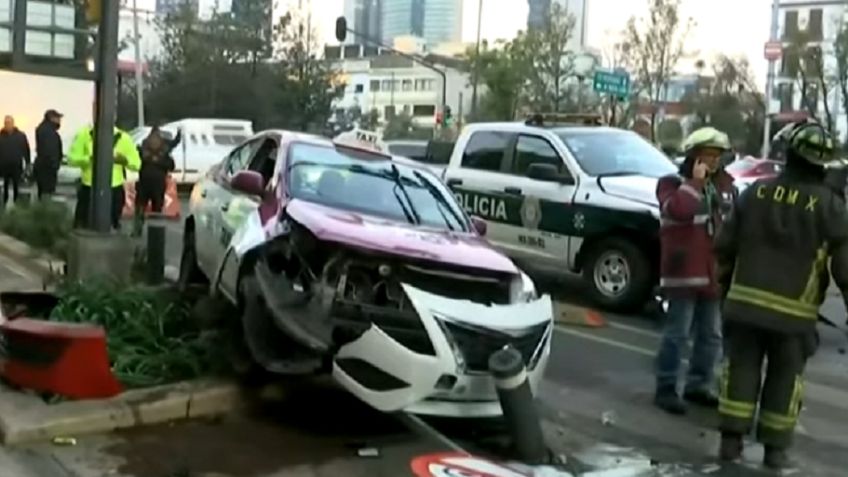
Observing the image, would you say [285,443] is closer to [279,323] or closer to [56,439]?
[279,323]

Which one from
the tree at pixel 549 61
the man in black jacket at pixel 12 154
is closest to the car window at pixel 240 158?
the man in black jacket at pixel 12 154

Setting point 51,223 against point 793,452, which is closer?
point 793,452

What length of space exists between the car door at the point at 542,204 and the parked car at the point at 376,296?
13.6ft

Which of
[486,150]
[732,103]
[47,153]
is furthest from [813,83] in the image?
[486,150]

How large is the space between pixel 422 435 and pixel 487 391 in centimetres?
54

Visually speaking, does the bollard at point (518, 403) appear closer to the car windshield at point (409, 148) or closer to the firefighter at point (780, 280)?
the firefighter at point (780, 280)

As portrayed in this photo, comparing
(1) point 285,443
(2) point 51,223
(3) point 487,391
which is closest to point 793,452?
(3) point 487,391

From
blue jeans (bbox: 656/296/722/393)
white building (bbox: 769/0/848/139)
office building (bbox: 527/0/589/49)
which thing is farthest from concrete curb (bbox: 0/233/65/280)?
office building (bbox: 527/0/589/49)

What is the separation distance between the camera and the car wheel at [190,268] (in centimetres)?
1022

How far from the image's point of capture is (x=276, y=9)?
54.0 metres

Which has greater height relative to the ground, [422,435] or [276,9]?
[276,9]

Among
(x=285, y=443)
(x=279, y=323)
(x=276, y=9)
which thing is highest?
(x=276, y=9)

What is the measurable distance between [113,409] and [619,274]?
6.18 metres

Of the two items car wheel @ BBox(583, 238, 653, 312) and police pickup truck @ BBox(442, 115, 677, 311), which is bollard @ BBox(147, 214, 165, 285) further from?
car wheel @ BBox(583, 238, 653, 312)
